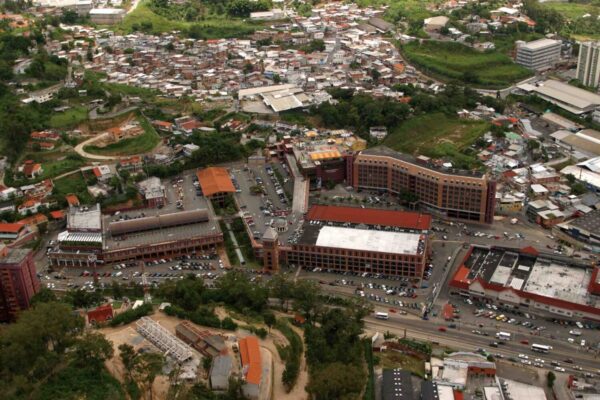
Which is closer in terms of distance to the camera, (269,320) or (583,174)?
(269,320)

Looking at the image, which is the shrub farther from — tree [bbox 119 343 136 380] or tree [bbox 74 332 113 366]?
tree [bbox 119 343 136 380]

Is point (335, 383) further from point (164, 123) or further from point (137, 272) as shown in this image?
point (164, 123)

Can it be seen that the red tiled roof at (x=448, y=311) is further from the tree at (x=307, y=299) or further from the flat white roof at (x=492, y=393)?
the tree at (x=307, y=299)

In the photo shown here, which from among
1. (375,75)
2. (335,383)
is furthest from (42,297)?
(375,75)

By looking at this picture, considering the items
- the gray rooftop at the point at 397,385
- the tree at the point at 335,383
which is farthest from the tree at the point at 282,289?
the tree at the point at 335,383

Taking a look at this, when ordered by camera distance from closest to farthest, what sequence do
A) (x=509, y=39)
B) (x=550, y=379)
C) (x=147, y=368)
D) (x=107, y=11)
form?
(x=147, y=368) < (x=550, y=379) < (x=509, y=39) < (x=107, y=11)

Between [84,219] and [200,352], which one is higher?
[200,352]

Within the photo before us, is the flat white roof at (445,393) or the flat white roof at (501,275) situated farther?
the flat white roof at (501,275)

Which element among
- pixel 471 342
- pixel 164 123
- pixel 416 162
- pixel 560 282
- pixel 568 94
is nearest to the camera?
pixel 471 342

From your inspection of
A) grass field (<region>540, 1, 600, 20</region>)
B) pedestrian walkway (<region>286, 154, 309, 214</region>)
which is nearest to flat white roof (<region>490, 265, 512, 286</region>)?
pedestrian walkway (<region>286, 154, 309, 214</region>)
